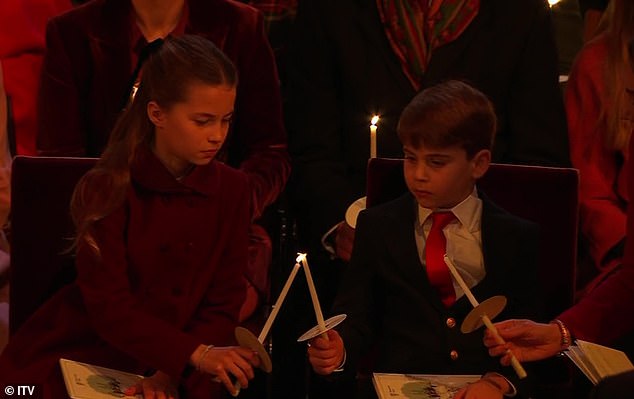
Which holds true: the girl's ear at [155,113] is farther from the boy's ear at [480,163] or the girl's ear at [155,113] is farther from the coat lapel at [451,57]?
the coat lapel at [451,57]

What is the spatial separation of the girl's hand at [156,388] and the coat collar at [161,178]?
1.50 feet

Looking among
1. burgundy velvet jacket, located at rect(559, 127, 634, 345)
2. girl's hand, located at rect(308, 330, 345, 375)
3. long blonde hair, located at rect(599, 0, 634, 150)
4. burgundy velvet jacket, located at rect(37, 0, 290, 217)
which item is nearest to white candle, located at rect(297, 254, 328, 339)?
girl's hand, located at rect(308, 330, 345, 375)

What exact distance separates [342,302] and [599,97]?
130 centimetres

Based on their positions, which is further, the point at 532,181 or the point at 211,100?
the point at 532,181

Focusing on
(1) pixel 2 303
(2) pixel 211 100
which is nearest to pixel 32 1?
(1) pixel 2 303

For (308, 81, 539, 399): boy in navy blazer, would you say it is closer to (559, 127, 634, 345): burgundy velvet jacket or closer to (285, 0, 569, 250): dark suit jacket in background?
(559, 127, 634, 345): burgundy velvet jacket

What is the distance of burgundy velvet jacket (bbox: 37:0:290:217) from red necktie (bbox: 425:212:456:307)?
0.77m

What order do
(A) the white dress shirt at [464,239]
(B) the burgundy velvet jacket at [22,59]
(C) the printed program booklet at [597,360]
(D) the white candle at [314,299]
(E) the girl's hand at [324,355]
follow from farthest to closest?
(B) the burgundy velvet jacket at [22,59] → (A) the white dress shirt at [464,239] → (E) the girl's hand at [324,355] → (C) the printed program booklet at [597,360] → (D) the white candle at [314,299]

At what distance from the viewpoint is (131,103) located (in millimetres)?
2996

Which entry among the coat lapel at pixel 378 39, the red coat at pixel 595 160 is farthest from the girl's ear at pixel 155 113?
the red coat at pixel 595 160

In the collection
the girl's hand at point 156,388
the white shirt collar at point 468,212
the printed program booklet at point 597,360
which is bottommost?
the girl's hand at point 156,388

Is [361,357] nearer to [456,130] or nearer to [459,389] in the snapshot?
[459,389]

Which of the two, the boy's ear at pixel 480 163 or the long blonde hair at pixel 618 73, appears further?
the long blonde hair at pixel 618 73

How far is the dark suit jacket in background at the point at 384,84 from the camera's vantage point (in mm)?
3633
